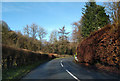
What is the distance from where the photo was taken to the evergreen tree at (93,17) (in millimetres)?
26703

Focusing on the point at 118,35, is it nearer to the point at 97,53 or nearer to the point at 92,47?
the point at 97,53

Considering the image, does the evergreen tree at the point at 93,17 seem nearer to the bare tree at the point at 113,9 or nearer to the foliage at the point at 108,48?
the bare tree at the point at 113,9

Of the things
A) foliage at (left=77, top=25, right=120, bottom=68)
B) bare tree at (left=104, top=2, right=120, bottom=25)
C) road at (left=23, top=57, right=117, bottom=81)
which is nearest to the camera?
road at (left=23, top=57, right=117, bottom=81)

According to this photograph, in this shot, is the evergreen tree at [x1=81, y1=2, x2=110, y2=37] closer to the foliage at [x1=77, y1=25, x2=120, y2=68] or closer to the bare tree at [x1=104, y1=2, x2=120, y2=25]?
the bare tree at [x1=104, y1=2, x2=120, y2=25]

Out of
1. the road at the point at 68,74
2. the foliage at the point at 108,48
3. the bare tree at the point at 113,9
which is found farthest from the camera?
the bare tree at the point at 113,9

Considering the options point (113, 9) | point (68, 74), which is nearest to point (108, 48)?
point (68, 74)

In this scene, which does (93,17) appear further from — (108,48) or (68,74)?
(68,74)

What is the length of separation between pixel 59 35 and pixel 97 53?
6376cm

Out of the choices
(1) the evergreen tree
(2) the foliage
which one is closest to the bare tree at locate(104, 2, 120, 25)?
(1) the evergreen tree

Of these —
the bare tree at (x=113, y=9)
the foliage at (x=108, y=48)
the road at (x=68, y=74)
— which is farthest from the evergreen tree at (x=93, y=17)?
the road at (x=68, y=74)

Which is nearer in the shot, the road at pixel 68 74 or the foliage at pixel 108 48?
the road at pixel 68 74

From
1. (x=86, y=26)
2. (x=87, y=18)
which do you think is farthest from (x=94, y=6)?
(x=86, y=26)

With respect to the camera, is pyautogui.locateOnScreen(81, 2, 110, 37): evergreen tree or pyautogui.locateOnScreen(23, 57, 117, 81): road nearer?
pyautogui.locateOnScreen(23, 57, 117, 81): road

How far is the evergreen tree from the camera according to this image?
2670cm
